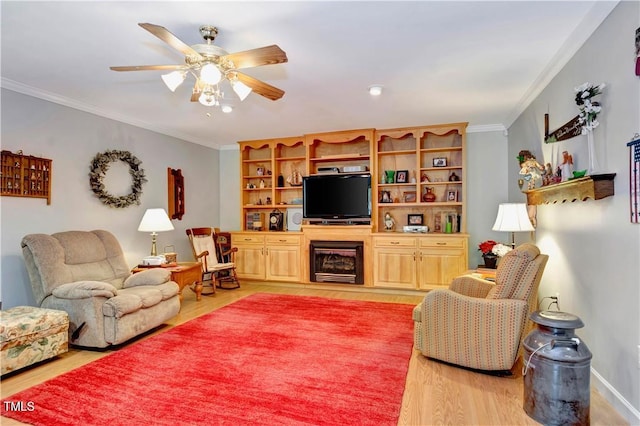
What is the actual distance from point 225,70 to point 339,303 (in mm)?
3264

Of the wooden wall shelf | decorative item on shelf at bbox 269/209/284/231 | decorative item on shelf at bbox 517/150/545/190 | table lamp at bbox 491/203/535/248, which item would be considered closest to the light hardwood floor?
the wooden wall shelf

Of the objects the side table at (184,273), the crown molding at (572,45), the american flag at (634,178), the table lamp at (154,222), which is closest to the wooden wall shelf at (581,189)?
the american flag at (634,178)

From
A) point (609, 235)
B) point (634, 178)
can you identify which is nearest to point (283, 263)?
point (609, 235)

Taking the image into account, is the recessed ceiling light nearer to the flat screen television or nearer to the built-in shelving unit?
the flat screen television

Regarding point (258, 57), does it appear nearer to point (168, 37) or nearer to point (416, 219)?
point (168, 37)

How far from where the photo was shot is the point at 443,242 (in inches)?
196

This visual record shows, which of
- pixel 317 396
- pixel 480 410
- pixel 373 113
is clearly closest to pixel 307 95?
pixel 373 113

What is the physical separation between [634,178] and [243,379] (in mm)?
2705

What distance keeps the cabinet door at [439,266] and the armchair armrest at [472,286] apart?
1681 millimetres

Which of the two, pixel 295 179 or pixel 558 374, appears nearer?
pixel 558 374

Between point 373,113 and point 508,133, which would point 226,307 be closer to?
point 373,113

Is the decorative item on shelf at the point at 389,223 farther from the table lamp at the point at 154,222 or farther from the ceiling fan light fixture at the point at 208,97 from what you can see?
the ceiling fan light fixture at the point at 208,97

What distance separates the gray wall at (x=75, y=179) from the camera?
3371 mm

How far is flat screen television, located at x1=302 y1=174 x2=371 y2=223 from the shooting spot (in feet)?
18.0
